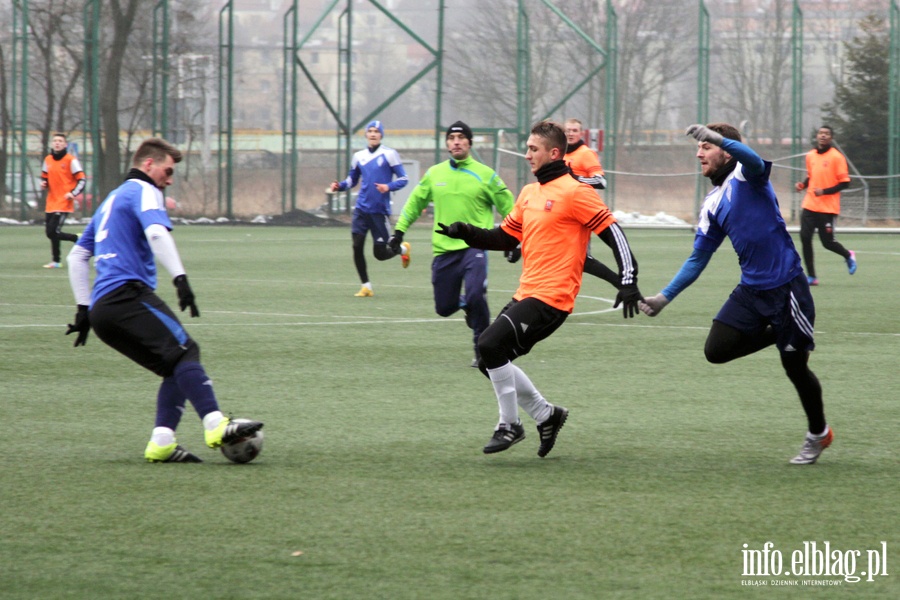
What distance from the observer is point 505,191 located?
35.3 feet

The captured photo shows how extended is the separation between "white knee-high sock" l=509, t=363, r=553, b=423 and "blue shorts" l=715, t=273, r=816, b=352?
1.04 m

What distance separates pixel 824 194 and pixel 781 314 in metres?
12.4

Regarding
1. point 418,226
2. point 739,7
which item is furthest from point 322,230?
point 739,7

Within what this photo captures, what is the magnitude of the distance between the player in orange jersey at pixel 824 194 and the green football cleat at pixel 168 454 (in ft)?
42.2

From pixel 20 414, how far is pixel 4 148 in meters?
33.0

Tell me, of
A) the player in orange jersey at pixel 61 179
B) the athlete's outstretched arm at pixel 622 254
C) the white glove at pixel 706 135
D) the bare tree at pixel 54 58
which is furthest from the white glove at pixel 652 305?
the bare tree at pixel 54 58

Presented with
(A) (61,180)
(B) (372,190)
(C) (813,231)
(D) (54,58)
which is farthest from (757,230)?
(D) (54,58)

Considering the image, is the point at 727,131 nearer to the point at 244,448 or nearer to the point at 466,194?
the point at 244,448

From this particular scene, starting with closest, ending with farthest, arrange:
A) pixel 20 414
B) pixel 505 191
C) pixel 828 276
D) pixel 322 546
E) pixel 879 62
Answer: pixel 322 546 → pixel 20 414 → pixel 505 191 → pixel 828 276 → pixel 879 62

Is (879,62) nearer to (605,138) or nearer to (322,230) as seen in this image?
(605,138)

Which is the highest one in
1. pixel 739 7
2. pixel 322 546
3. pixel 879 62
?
pixel 739 7

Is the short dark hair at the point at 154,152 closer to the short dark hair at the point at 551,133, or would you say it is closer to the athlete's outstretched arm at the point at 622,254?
the short dark hair at the point at 551,133

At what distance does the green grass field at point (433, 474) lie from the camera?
4.68 m

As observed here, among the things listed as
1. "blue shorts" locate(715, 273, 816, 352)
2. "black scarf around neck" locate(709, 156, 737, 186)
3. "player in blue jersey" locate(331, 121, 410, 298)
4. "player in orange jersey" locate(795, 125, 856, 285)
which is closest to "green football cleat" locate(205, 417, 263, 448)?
"blue shorts" locate(715, 273, 816, 352)
